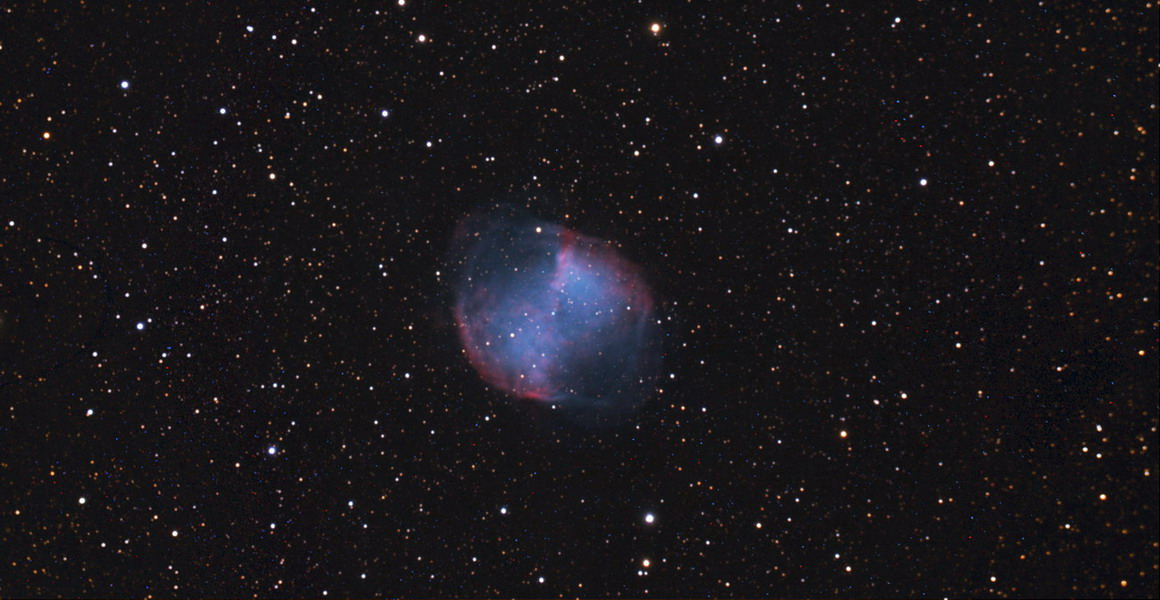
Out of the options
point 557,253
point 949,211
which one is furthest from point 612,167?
point 949,211

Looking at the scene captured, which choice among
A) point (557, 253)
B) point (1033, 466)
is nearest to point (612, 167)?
point (557, 253)

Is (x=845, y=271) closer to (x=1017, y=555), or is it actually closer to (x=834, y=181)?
(x=834, y=181)

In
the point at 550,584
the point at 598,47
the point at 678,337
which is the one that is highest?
the point at 598,47

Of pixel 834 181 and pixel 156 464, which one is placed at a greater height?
pixel 834 181
